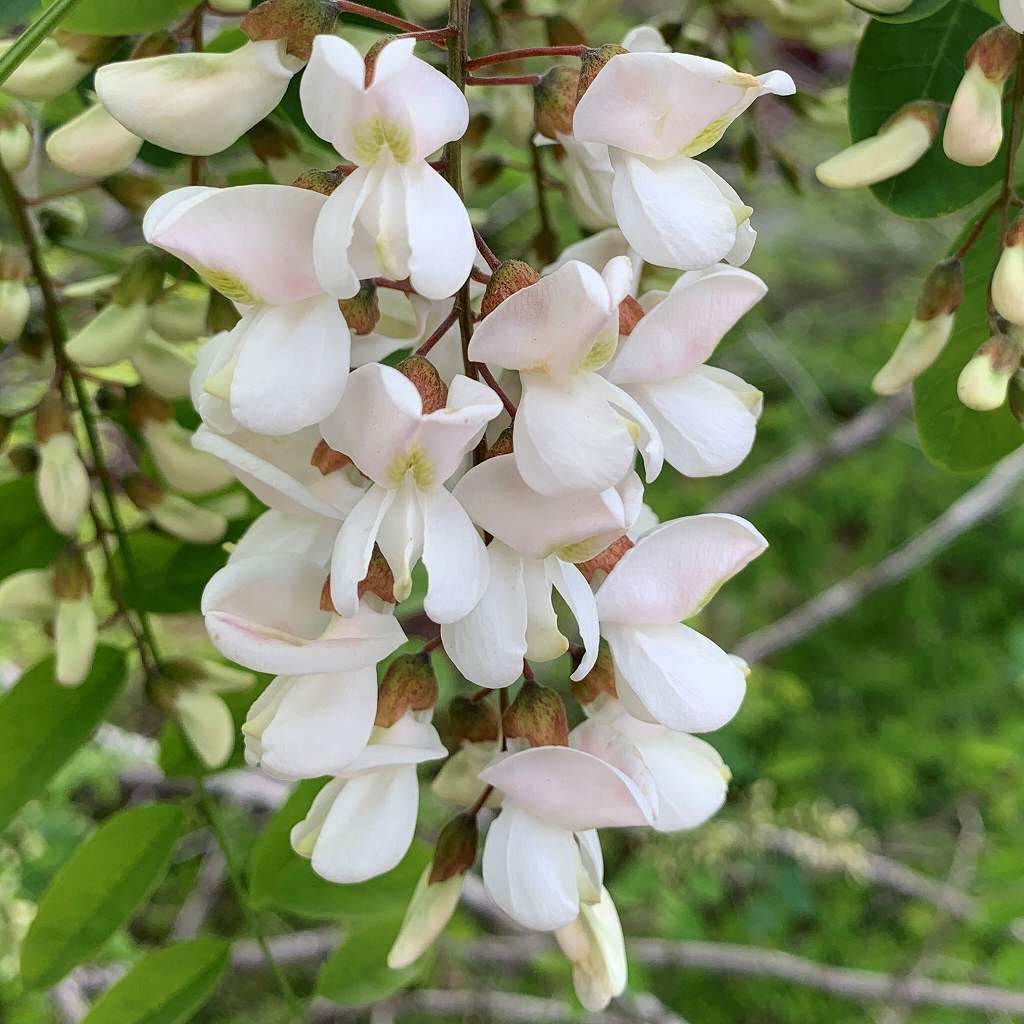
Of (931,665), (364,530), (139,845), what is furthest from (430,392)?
(931,665)

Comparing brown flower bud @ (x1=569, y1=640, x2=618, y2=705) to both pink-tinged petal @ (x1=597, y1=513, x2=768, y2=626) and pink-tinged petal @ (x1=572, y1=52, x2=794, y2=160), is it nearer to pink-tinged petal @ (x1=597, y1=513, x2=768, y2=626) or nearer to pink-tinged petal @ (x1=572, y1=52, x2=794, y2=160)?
pink-tinged petal @ (x1=597, y1=513, x2=768, y2=626)

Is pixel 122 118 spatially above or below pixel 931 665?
above

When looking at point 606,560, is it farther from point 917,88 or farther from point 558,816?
point 917,88

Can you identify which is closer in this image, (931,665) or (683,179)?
(683,179)

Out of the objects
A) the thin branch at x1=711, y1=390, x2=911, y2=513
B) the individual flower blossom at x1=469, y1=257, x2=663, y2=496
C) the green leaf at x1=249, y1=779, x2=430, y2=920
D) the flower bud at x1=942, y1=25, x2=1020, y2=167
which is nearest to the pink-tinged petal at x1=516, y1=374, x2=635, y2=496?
the individual flower blossom at x1=469, y1=257, x2=663, y2=496

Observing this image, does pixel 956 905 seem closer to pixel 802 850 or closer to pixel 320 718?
pixel 802 850

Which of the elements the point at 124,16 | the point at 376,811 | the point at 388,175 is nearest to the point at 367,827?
the point at 376,811

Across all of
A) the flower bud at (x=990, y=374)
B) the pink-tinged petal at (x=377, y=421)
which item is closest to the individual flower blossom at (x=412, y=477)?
the pink-tinged petal at (x=377, y=421)
